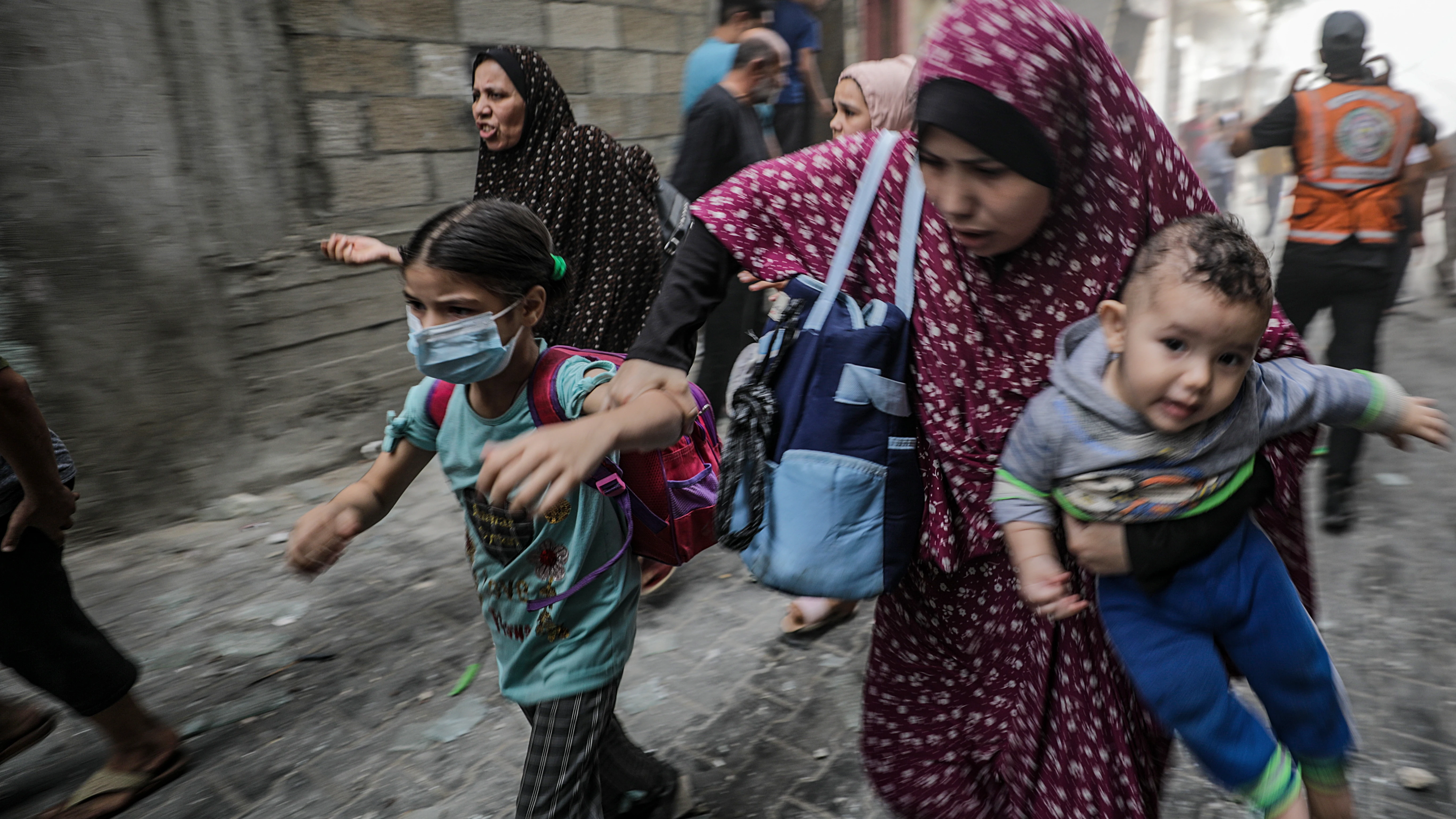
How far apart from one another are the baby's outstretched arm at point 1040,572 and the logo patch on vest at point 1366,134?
3.16 metres

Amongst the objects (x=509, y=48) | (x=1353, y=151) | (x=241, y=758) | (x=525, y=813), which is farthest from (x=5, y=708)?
(x=1353, y=151)

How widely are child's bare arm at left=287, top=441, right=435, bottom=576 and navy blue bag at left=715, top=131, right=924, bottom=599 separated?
2.33ft

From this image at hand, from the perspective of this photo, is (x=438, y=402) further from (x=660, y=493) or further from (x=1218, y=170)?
(x=1218, y=170)

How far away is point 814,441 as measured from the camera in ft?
4.97

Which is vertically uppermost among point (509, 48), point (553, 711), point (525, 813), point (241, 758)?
point (509, 48)

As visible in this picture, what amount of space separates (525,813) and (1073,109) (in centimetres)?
154

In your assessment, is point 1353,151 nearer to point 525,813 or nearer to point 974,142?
point 974,142

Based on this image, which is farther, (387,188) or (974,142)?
(387,188)

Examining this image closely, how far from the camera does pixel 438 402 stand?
1860 mm

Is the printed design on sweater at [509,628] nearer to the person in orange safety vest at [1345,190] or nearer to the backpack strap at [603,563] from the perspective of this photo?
the backpack strap at [603,563]

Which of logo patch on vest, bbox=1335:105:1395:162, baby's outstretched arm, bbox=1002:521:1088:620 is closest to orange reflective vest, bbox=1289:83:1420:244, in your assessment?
logo patch on vest, bbox=1335:105:1395:162

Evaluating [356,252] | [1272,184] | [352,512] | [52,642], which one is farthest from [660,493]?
[1272,184]

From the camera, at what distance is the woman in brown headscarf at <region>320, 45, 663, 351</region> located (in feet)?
10.6

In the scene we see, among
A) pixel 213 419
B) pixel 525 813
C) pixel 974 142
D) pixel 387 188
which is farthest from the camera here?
pixel 387 188
